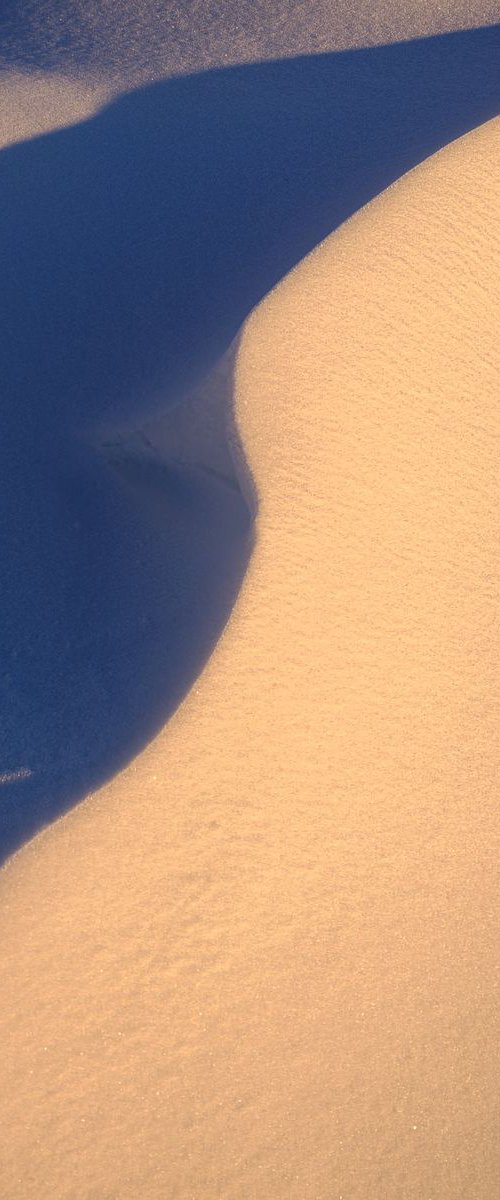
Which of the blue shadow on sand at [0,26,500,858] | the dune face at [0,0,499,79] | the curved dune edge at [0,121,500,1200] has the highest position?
the dune face at [0,0,499,79]

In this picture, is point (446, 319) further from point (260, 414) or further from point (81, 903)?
point (81, 903)

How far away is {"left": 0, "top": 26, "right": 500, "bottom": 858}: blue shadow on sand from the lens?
14.7 ft

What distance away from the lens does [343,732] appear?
169 inches

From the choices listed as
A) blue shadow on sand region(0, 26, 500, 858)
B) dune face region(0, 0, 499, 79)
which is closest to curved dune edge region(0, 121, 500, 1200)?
blue shadow on sand region(0, 26, 500, 858)

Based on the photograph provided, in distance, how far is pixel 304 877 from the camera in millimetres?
4023

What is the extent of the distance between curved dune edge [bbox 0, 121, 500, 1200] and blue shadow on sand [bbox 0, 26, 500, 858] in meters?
0.33

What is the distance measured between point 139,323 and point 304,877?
3916 millimetres

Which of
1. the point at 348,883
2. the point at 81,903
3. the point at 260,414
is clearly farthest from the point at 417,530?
the point at 81,903

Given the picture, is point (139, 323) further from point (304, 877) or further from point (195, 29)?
point (195, 29)

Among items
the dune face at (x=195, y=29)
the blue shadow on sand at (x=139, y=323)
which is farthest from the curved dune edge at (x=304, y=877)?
the dune face at (x=195, y=29)

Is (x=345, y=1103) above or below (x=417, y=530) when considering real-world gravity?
below

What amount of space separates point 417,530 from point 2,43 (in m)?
7.32

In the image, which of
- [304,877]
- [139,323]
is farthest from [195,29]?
[304,877]

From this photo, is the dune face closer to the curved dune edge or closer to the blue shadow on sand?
the blue shadow on sand
